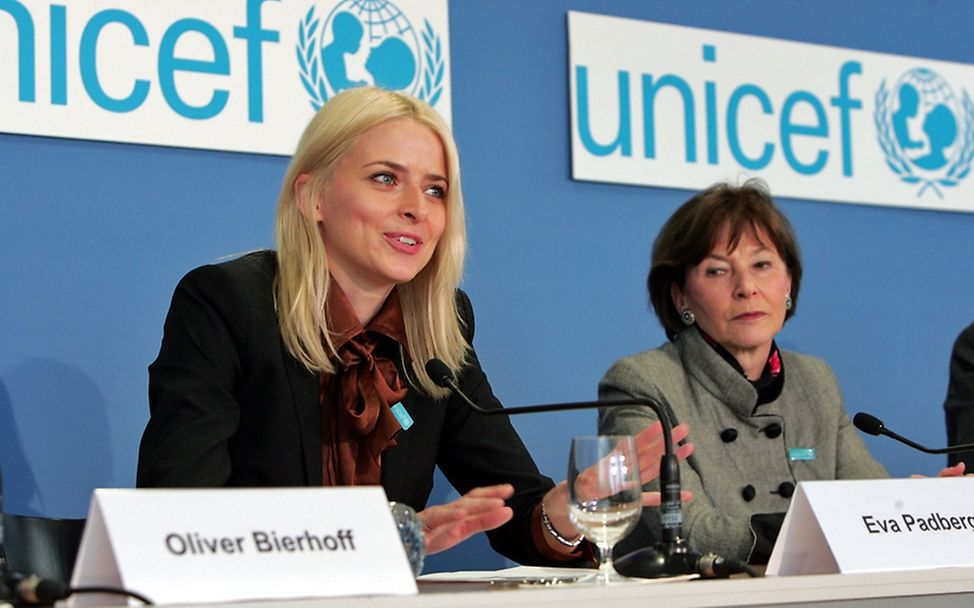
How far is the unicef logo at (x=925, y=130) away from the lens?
3703 mm

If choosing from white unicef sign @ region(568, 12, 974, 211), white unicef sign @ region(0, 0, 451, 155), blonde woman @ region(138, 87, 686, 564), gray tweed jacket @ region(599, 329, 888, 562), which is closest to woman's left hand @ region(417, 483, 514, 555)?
blonde woman @ region(138, 87, 686, 564)

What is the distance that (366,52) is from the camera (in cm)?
302

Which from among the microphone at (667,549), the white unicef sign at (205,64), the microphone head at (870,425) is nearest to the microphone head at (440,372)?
the microphone at (667,549)

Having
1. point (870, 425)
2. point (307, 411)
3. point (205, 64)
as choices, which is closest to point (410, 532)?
point (307, 411)

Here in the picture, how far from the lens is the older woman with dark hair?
2588mm

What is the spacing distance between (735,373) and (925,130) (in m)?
1.49

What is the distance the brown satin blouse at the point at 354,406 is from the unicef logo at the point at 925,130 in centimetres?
206

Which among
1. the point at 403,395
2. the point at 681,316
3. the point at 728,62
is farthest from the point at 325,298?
the point at 728,62

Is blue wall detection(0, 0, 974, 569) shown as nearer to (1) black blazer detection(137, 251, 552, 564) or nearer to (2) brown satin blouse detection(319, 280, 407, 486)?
(1) black blazer detection(137, 251, 552, 564)

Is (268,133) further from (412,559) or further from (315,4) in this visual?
(412,559)

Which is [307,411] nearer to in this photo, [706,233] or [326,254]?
[326,254]

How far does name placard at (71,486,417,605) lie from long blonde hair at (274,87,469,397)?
940 mm

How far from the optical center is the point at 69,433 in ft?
8.66

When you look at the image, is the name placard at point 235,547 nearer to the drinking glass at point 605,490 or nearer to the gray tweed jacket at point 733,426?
the drinking glass at point 605,490
